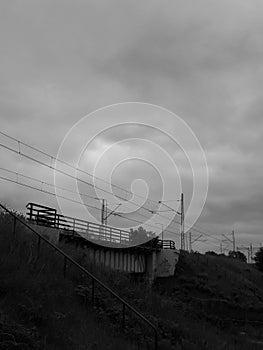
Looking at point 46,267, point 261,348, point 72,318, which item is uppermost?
point 46,267

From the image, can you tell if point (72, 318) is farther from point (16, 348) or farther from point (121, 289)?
point (121, 289)

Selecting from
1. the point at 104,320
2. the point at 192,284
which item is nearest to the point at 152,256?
the point at 192,284

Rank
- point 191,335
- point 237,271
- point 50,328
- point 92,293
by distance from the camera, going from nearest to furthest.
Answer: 1. point 50,328
2. point 92,293
3. point 191,335
4. point 237,271

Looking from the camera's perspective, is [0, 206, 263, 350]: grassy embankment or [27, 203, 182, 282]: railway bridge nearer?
[0, 206, 263, 350]: grassy embankment

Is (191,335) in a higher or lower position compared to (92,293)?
lower

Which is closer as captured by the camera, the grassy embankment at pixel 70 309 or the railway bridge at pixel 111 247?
the grassy embankment at pixel 70 309

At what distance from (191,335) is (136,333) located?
173 inches

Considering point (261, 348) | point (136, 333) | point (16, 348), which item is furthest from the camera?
point (261, 348)

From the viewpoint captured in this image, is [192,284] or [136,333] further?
[192,284]

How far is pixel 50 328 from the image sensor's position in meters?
12.6

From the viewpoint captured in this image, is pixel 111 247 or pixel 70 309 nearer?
pixel 70 309

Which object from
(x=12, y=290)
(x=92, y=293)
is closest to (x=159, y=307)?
(x=92, y=293)

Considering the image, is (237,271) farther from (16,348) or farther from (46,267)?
(16,348)

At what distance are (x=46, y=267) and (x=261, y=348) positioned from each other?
40.4 feet
